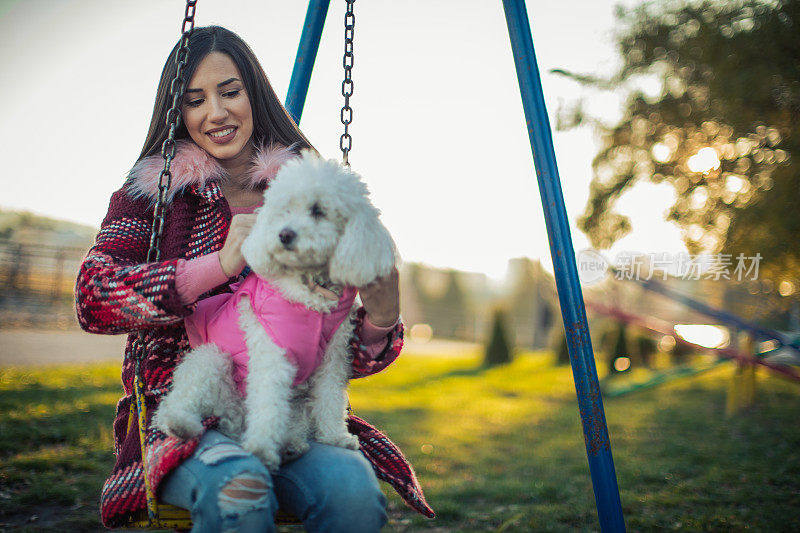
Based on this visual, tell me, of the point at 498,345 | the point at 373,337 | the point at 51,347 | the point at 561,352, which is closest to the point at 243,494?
the point at 373,337

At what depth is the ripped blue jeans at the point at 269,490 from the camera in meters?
1.60

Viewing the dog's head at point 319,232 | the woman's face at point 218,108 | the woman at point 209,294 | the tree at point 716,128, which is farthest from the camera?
the tree at point 716,128

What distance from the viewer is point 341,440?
6.48ft

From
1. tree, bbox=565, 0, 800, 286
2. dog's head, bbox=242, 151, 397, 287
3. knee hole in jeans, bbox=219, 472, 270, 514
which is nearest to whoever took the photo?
knee hole in jeans, bbox=219, 472, 270, 514

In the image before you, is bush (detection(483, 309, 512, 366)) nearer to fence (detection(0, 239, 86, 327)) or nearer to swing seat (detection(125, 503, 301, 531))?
fence (detection(0, 239, 86, 327))

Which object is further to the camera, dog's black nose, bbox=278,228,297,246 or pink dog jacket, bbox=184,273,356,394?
pink dog jacket, bbox=184,273,356,394

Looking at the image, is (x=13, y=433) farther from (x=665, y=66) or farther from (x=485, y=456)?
(x=665, y=66)

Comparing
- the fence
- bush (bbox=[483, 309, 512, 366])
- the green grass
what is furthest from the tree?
the fence

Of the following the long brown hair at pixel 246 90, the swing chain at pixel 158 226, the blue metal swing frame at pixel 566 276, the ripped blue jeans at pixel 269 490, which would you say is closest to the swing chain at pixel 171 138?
the swing chain at pixel 158 226

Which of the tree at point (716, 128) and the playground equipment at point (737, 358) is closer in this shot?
the tree at point (716, 128)

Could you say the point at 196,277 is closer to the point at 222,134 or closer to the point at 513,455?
the point at 222,134

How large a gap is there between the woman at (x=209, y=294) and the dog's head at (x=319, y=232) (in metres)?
0.13

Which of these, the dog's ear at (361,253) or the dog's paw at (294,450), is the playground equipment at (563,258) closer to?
the dog's ear at (361,253)

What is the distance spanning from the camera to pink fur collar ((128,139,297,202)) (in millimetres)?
2250
